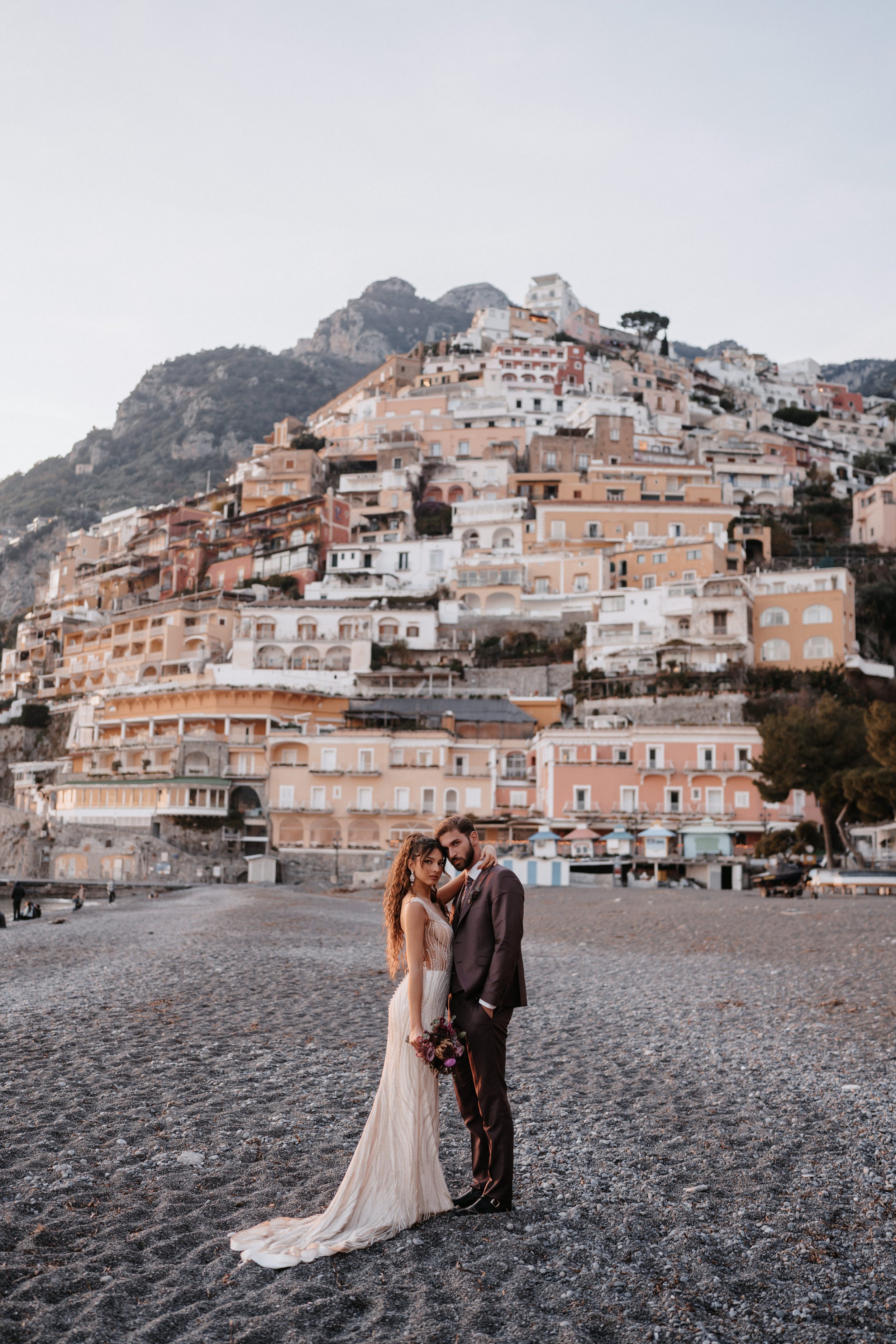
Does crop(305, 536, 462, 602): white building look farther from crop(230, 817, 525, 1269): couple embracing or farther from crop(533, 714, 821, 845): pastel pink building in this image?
crop(230, 817, 525, 1269): couple embracing

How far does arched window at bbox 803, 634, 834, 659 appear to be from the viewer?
51.0 meters

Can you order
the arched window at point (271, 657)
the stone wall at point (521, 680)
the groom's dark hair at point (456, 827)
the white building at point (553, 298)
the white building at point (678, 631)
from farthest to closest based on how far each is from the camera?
the white building at point (553, 298)
the arched window at point (271, 657)
the stone wall at point (521, 680)
the white building at point (678, 631)
the groom's dark hair at point (456, 827)

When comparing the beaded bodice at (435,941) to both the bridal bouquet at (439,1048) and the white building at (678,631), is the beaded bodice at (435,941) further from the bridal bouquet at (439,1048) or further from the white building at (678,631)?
the white building at (678,631)

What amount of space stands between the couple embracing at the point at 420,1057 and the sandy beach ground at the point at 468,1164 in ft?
0.56

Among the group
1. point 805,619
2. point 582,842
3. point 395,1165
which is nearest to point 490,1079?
point 395,1165

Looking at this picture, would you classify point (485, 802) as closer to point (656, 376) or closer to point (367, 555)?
point (367, 555)

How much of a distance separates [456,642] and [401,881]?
5436 centimetres

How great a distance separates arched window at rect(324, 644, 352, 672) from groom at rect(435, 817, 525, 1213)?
53.3 metres

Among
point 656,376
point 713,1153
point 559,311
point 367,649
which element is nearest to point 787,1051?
point 713,1153

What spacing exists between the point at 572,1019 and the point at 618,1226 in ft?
20.7

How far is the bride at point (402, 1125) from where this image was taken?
4.79 m

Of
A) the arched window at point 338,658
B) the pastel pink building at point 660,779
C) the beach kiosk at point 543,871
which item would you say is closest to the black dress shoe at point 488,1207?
the beach kiosk at point 543,871

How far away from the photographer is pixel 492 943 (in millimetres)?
5332

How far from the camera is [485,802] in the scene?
46.4 m
